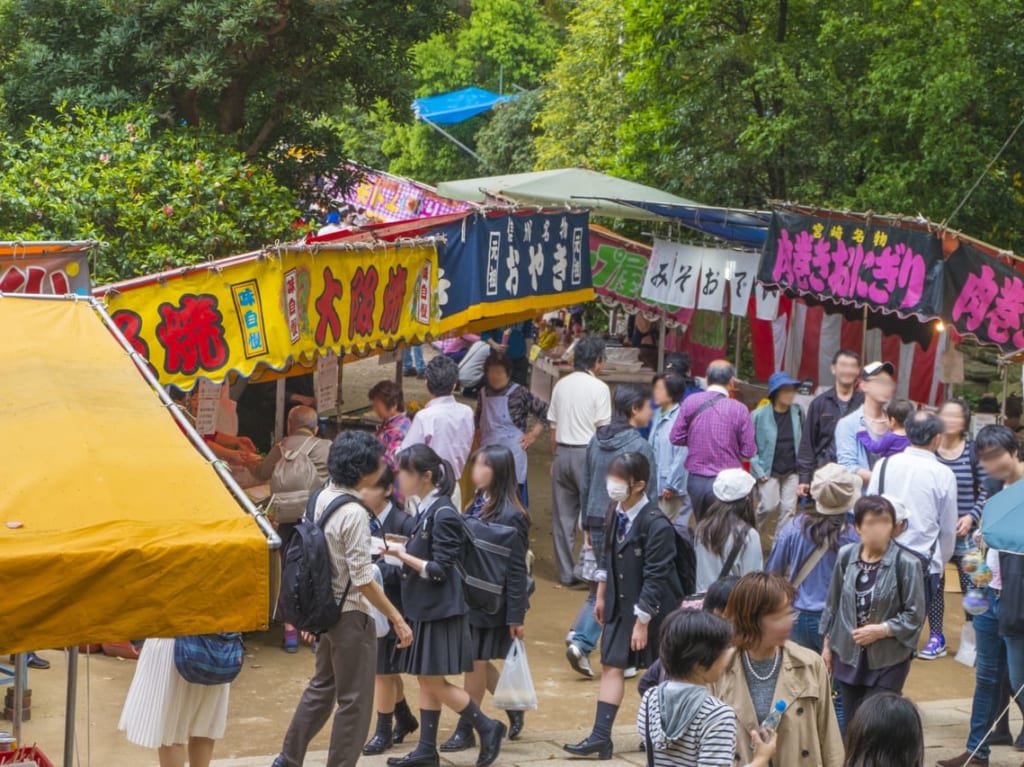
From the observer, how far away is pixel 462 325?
11.9 metres

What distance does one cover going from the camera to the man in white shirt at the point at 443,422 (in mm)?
10172

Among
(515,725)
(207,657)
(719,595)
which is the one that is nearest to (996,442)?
(719,595)

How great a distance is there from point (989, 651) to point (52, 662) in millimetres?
5785

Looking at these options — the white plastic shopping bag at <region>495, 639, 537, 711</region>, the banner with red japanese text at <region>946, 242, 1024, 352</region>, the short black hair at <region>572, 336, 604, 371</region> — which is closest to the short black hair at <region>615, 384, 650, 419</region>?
the short black hair at <region>572, 336, 604, 371</region>

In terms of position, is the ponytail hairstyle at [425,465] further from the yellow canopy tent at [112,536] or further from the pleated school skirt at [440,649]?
the yellow canopy tent at [112,536]

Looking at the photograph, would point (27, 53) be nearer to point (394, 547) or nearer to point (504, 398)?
point (504, 398)

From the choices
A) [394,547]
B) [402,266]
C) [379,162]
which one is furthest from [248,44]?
[379,162]

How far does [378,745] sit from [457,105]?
87.2ft

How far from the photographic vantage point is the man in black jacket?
10930 mm

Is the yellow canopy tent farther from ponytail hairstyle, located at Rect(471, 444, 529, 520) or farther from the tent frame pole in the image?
ponytail hairstyle, located at Rect(471, 444, 529, 520)

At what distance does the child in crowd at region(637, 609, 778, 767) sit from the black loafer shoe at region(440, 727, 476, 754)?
3078mm

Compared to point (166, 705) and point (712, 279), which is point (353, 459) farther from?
point (712, 279)

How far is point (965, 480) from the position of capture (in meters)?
9.45

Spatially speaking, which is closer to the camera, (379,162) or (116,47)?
(116,47)
